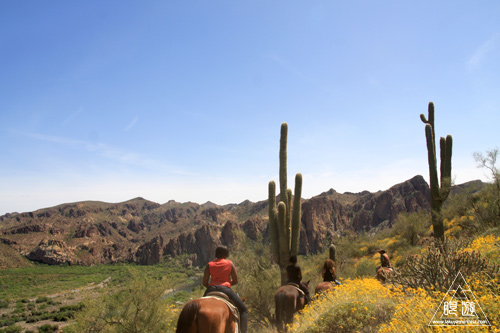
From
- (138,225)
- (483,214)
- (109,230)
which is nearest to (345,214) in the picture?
(483,214)

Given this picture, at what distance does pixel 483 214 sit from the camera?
17.1 meters

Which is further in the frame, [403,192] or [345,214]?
[345,214]

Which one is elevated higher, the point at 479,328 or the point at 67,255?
the point at 479,328

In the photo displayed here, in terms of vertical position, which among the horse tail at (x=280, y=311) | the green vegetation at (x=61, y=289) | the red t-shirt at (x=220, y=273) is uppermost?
Answer: the red t-shirt at (x=220, y=273)

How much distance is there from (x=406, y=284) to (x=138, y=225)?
205634 millimetres

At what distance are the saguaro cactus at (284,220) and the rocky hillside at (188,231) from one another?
52.3m

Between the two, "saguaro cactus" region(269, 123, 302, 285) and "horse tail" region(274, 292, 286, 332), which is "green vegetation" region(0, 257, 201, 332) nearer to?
"horse tail" region(274, 292, 286, 332)

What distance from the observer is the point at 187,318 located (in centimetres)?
468

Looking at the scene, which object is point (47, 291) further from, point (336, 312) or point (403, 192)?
point (403, 192)

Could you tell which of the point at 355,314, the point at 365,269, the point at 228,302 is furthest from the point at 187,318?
the point at 365,269

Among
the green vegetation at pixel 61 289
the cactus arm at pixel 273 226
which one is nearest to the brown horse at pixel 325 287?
the cactus arm at pixel 273 226

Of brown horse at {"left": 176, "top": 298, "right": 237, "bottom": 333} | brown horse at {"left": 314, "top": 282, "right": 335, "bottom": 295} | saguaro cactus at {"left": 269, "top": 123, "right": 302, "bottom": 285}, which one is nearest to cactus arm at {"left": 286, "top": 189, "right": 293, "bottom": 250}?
saguaro cactus at {"left": 269, "top": 123, "right": 302, "bottom": 285}

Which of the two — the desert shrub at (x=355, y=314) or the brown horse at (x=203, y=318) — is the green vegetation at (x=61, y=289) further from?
the desert shrub at (x=355, y=314)

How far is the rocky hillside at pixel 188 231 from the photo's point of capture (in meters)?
87.4
